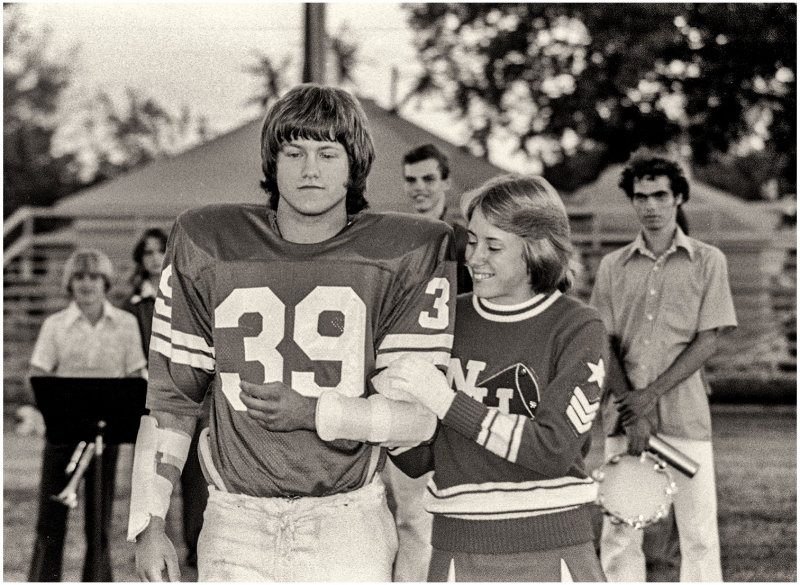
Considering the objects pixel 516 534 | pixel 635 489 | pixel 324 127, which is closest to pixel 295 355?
pixel 324 127

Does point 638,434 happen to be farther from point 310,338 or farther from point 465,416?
point 310,338

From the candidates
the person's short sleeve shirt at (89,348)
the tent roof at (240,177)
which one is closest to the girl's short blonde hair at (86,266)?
the person's short sleeve shirt at (89,348)

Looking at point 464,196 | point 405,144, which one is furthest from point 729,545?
point 405,144

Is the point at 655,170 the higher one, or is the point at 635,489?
the point at 655,170

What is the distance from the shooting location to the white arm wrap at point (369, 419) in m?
2.43

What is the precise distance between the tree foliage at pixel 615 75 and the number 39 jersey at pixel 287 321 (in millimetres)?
11831

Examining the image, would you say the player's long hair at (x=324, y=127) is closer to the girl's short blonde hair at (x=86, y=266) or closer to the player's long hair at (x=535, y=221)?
the player's long hair at (x=535, y=221)

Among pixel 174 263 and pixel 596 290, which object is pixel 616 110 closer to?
pixel 596 290

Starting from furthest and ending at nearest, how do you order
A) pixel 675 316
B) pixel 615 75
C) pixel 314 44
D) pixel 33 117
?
pixel 33 117
pixel 615 75
pixel 314 44
pixel 675 316

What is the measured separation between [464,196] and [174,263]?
2.94 feet

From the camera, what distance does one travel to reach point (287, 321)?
2.55 metres

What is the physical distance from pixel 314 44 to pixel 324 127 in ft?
20.4

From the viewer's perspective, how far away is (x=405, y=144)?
442 inches

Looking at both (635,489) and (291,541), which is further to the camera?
(635,489)
